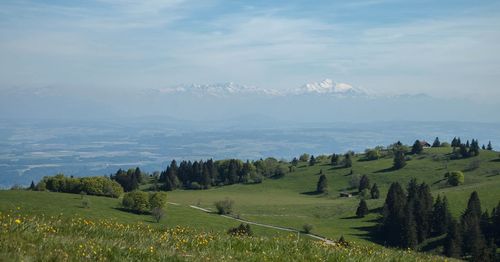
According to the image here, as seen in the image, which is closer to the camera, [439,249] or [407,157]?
[439,249]

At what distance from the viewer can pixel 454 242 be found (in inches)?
2596

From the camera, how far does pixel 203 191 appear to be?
143 meters

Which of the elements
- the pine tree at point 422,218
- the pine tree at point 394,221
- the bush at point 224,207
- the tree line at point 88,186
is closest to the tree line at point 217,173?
the bush at point 224,207

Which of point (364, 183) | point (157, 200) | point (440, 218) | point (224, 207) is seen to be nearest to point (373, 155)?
point (364, 183)

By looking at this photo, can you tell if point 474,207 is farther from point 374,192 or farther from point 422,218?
point 374,192

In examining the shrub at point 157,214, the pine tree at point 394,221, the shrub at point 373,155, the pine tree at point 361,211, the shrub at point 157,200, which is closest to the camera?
the shrub at point 157,214

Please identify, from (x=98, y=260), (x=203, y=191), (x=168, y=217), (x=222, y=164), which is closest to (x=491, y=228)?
(x=168, y=217)

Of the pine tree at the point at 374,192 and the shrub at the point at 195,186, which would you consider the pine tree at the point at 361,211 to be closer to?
the pine tree at the point at 374,192

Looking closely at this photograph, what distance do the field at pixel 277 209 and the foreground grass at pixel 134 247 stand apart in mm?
37

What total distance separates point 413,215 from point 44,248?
78.2 m

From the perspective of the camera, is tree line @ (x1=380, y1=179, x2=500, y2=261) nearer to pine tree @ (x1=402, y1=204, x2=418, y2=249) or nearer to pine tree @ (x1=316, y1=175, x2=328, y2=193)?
pine tree @ (x1=402, y1=204, x2=418, y2=249)

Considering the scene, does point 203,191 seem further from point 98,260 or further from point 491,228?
point 98,260

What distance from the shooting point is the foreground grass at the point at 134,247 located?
369 inches

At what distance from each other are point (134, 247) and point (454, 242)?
63.3 meters
